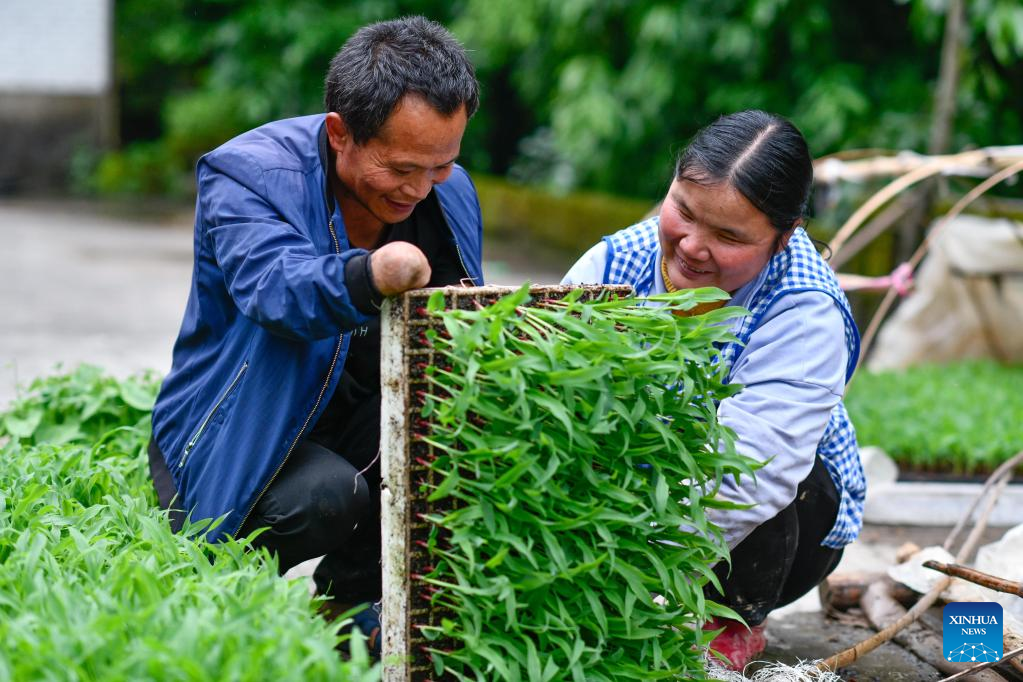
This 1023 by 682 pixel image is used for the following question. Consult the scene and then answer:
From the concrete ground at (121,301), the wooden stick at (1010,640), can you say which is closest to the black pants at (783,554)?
the concrete ground at (121,301)

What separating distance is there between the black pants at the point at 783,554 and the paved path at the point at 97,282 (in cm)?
213

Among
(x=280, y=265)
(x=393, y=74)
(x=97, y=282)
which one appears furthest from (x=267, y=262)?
(x=97, y=282)

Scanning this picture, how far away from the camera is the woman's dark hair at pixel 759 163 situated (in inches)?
88.3

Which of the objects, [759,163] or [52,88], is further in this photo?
[52,88]

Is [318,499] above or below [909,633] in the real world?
above

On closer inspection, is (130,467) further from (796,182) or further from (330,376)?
(796,182)

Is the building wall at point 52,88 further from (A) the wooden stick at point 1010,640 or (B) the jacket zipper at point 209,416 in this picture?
(A) the wooden stick at point 1010,640

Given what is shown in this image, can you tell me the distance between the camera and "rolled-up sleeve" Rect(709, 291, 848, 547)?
2.19 meters

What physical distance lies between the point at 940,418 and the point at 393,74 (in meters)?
2.93

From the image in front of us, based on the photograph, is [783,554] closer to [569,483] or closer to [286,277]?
[569,483]

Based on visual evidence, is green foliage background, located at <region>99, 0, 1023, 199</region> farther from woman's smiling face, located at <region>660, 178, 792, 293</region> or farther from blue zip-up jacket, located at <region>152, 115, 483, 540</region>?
blue zip-up jacket, located at <region>152, 115, 483, 540</region>

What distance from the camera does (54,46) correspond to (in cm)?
1598

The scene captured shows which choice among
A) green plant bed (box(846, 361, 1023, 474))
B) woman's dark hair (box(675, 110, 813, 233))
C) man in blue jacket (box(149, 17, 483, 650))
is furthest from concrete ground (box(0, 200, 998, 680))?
woman's dark hair (box(675, 110, 813, 233))

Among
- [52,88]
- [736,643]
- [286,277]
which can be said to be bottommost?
[52,88]
